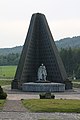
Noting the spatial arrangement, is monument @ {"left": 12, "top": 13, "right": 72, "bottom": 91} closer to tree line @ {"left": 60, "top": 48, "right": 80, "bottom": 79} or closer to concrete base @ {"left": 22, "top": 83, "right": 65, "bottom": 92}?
concrete base @ {"left": 22, "top": 83, "right": 65, "bottom": 92}

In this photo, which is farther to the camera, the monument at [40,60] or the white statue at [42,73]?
the monument at [40,60]

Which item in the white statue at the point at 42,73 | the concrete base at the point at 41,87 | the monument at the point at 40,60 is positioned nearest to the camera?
the concrete base at the point at 41,87

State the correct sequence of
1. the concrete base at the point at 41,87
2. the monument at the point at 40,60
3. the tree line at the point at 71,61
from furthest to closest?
the tree line at the point at 71,61, the monument at the point at 40,60, the concrete base at the point at 41,87

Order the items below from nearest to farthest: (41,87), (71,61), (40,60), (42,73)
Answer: (41,87), (42,73), (40,60), (71,61)

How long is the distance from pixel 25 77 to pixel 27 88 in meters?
5.07

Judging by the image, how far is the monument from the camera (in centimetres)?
5459

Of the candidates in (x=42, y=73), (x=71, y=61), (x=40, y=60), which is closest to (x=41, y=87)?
(x=42, y=73)

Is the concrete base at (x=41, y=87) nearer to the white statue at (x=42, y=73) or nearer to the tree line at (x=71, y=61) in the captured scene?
the white statue at (x=42, y=73)

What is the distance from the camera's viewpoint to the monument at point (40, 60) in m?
54.6

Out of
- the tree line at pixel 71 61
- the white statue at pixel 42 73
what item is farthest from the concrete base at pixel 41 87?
the tree line at pixel 71 61

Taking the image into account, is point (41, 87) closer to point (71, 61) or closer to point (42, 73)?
point (42, 73)

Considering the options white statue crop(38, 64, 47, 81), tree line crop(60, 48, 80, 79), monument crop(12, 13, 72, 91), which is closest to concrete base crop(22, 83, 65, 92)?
→ monument crop(12, 13, 72, 91)

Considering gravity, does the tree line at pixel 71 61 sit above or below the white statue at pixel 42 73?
above

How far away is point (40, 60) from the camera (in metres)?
58.2
